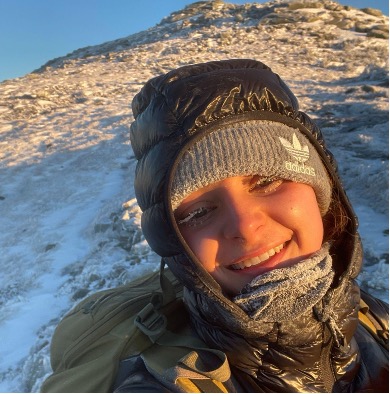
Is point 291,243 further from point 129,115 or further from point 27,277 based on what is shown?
point 129,115

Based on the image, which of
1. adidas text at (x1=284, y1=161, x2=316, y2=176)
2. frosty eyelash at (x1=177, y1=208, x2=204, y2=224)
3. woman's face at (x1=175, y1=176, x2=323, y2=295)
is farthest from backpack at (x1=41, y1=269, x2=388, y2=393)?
adidas text at (x1=284, y1=161, x2=316, y2=176)

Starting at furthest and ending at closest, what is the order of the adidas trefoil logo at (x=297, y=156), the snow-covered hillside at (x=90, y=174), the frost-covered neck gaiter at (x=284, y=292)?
1. the snow-covered hillside at (x=90, y=174)
2. the adidas trefoil logo at (x=297, y=156)
3. the frost-covered neck gaiter at (x=284, y=292)

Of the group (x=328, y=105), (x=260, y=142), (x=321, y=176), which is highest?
(x=260, y=142)

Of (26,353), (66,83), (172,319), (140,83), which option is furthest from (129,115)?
(172,319)

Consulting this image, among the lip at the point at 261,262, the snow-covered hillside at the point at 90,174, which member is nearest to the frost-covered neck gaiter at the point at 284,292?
the lip at the point at 261,262

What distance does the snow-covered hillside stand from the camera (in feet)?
14.0

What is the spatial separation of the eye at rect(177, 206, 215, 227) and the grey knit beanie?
2.4 inches

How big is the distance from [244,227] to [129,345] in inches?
25.6

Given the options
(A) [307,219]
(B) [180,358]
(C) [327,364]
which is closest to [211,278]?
(B) [180,358]

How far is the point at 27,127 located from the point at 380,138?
8784 millimetres

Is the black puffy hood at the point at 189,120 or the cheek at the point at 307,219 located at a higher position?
the black puffy hood at the point at 189,120

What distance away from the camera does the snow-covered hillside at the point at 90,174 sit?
426 centimetres

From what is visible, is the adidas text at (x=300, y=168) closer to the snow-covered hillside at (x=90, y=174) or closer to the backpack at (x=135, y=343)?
the backpack at (x=135, y=343)

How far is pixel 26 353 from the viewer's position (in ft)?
12.1
